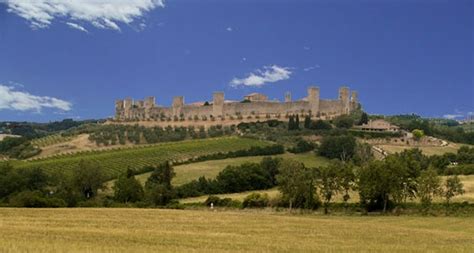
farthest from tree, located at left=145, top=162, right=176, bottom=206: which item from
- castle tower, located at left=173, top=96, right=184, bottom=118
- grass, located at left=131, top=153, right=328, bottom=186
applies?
castle tower, located at left=173, top=96, right=184, bottom=118

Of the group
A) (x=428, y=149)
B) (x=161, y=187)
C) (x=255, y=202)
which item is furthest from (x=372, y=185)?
(x=428, y=149)

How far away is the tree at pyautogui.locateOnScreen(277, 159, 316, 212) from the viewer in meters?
52.7

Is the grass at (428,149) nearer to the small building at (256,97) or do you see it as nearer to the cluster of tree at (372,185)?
the cluster of tree at (372,185)

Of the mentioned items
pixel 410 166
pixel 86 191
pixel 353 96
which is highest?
pixel 353 96

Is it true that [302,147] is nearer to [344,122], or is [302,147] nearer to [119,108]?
[344,122]

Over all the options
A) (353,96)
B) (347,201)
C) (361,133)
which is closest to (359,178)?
(347,201)

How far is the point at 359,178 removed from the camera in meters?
53.0

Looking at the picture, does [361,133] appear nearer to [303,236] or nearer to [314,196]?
[314,196]

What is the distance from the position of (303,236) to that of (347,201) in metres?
29.9

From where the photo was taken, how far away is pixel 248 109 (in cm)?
15475

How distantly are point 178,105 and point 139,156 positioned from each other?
72105 millimetres

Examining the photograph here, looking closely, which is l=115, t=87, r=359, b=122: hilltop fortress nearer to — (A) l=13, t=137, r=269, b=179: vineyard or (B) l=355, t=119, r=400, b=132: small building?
(B) l=355, t=119, r=400, b=132: small building

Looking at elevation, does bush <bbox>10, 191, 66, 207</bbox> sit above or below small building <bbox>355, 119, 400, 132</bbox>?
below

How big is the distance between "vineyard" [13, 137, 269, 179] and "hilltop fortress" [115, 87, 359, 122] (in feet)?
128
